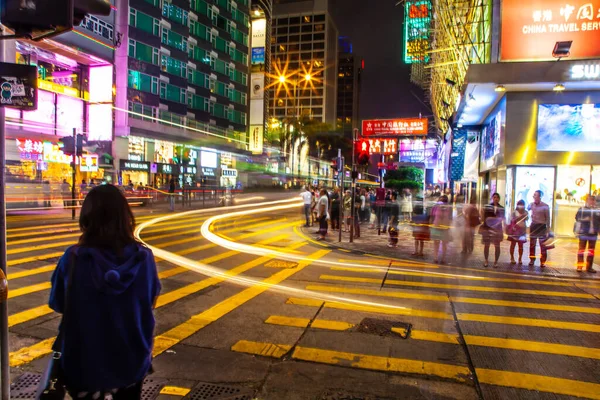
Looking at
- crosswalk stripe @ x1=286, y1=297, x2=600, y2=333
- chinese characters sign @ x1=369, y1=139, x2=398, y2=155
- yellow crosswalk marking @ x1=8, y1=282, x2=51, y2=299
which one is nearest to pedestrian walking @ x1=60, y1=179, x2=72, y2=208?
yellow crosswalk marking @ x1=8, y1=282, x2=51, y2=299

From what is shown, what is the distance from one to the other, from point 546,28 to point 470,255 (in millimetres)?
10210

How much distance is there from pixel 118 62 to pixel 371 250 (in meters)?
33.6

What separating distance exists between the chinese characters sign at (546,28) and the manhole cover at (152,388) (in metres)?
17.2

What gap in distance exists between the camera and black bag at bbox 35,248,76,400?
83.3 inches

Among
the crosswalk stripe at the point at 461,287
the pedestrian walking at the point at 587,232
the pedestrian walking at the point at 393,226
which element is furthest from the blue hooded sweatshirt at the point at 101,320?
the pedestrian walking at the point at 393,226

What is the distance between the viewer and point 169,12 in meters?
44.3

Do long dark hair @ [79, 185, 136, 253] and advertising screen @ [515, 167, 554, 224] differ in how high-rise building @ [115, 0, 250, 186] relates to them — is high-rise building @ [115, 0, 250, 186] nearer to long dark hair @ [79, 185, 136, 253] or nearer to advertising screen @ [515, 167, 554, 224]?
advertising screen @ [515, 167, 554, 224]

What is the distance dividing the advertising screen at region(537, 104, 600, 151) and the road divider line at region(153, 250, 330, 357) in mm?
12965

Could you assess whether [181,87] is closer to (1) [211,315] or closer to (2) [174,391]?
(1) [211,315]

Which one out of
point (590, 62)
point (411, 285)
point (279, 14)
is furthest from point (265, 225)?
point (279, 14)

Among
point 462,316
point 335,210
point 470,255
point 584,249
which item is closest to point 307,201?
point 335,210

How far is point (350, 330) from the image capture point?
5.54 meters

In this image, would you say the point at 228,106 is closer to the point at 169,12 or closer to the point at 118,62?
the point at 169,12

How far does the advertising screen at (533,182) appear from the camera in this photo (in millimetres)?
16531
